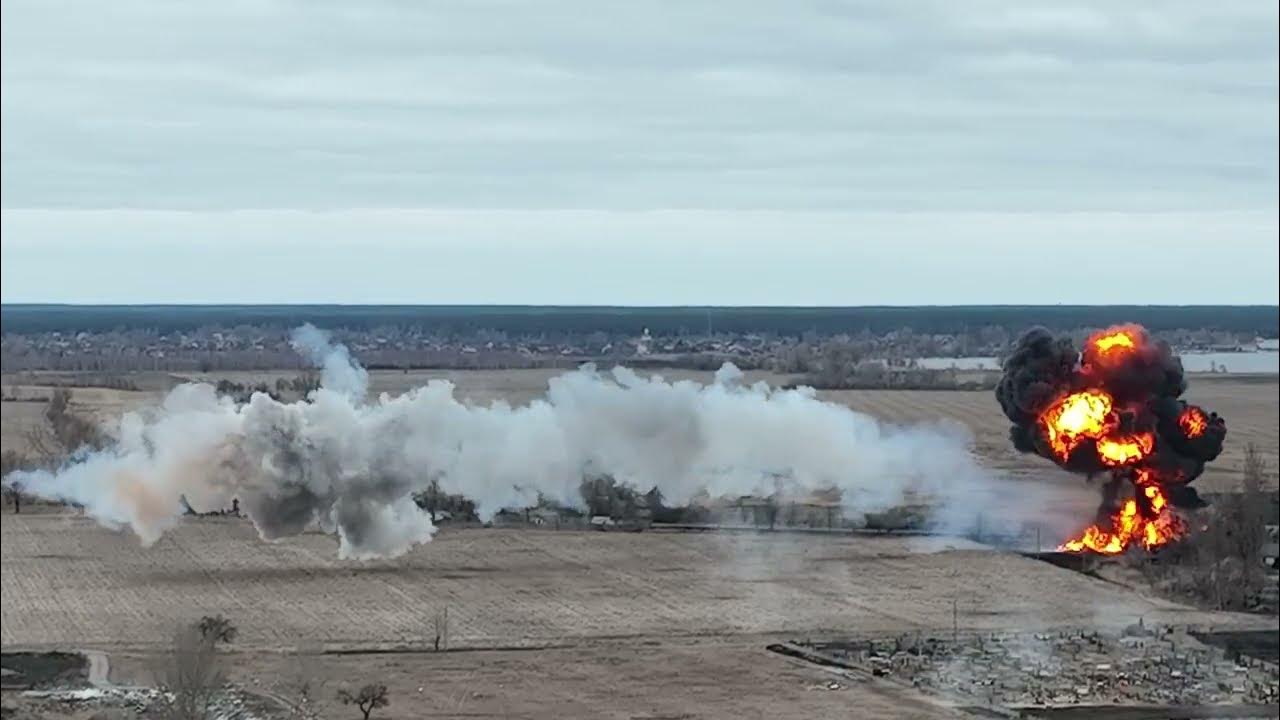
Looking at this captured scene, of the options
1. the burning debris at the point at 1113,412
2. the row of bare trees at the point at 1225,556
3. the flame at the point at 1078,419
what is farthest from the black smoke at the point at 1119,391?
the row of bare trees at the point at 1225,556

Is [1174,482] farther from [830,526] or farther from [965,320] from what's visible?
[830,526]

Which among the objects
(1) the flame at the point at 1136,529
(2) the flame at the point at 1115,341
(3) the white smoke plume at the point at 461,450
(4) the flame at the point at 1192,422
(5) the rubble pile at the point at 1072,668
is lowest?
(5) the rubble pile at the point at 1072,668

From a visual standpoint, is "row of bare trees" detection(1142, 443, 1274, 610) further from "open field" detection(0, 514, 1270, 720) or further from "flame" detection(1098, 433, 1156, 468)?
"flame" detection(1098, 433, 1156, 468)

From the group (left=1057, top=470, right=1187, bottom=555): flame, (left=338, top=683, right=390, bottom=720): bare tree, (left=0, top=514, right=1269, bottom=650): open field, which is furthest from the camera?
(left=0, top=514, right=1269, bottom=650): open field

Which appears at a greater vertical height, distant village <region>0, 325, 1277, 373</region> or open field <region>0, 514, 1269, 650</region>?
distant village <region>0, 325, 1277, 373</region>

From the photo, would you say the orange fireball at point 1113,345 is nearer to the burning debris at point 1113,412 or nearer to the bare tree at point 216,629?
the burning debris at point 1113,412

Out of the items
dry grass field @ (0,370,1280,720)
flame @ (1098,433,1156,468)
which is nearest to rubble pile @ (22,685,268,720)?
dry grass field @ (0,370,1280,720)
